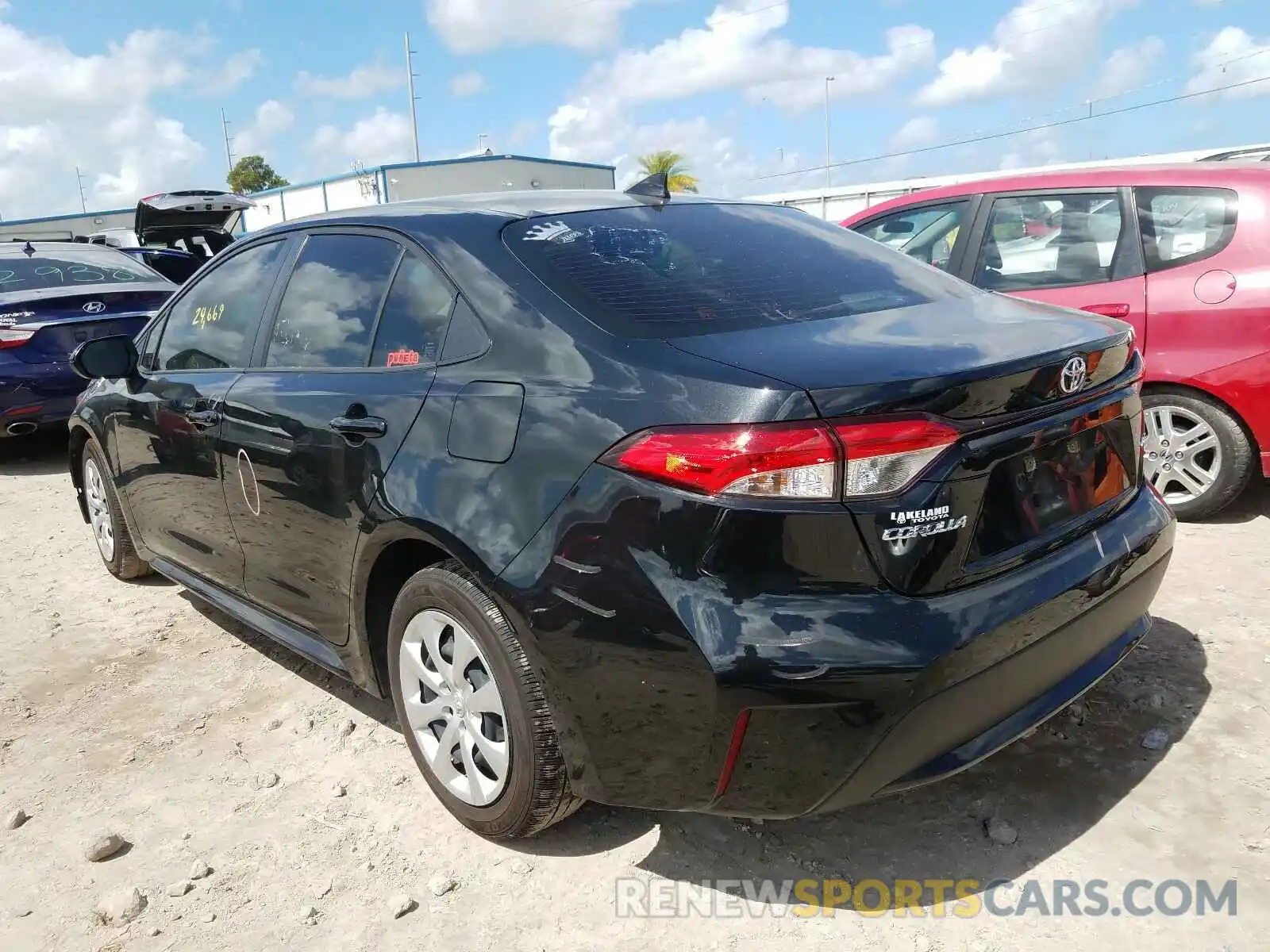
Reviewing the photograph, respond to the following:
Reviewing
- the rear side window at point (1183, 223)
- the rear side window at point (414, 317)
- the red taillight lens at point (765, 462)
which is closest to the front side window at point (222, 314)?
the rear side window at point (414, 317)

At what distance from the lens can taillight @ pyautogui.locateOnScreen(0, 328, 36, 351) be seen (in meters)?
6.83

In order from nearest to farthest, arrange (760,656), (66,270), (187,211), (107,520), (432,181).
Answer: (760,656), (107,520), (66,270), (187,211), (432,181)

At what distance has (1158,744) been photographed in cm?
277

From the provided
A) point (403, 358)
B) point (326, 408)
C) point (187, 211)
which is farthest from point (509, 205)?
point (187, 211)

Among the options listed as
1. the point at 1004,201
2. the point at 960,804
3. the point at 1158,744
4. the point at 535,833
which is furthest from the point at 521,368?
the point at 1004,201

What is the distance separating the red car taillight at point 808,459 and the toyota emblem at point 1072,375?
47 cm

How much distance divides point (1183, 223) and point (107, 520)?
515 cm

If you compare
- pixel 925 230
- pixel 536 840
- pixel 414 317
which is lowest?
pixel 536 840

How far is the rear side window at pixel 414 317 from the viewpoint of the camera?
8.35 feet

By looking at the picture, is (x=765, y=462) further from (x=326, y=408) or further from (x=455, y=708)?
(x=326, y=408)

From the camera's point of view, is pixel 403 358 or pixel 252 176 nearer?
pixel 403 358

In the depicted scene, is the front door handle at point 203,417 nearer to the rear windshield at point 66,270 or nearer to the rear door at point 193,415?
the rear door at point 193,415

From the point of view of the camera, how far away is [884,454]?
1888mm

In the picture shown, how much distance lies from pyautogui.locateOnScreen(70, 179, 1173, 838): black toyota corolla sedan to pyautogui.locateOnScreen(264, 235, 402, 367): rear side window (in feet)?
0.05
